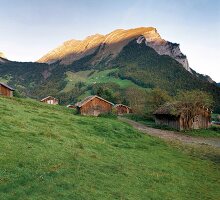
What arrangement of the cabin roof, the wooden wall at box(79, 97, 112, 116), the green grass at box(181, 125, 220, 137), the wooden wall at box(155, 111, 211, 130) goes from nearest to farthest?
the green grass at box(181, 125, 220, 137) < the cabin roof < the wooden wall at box(155, 111, 211, 130) < the wooden wall at box(79, 97, 112, 116)

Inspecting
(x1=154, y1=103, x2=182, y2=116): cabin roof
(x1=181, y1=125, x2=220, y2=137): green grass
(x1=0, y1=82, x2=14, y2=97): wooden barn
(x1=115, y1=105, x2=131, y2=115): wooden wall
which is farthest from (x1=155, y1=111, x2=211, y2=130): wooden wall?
(x1=115, y1=105, x2=131, y2=115): wooden wall

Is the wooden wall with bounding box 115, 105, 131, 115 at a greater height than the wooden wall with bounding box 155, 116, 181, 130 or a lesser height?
greater

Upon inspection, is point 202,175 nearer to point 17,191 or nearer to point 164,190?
point 164,190

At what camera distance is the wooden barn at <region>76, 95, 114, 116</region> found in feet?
277

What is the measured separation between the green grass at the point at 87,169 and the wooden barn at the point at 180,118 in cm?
3531

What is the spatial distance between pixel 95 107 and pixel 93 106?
0.67 metres

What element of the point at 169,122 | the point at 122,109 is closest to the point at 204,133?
the point at 169,122

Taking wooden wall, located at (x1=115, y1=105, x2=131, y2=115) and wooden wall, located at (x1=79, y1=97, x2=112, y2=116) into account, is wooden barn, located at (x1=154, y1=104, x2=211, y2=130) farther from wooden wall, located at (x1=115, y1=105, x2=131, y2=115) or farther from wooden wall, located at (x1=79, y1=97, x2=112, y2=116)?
wooden wall, located at (x1=115, y1=105, x2=131, y2=115)

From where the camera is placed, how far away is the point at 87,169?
21828 mm

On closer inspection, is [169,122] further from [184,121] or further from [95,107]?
[95,107]

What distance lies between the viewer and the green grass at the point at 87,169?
57.0ft

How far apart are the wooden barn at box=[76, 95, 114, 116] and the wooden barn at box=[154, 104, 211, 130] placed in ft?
47.1

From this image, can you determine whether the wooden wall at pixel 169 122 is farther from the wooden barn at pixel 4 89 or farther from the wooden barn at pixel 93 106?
the wooden barn at pixel 4 89

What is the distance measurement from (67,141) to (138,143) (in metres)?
11.6
